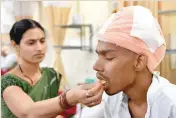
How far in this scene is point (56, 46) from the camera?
316 centimetres

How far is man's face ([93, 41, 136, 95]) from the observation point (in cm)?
104

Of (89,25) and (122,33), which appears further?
(89,25)

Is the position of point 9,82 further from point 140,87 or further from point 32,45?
point 140,87

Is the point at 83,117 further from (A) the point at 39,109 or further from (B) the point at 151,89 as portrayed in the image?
(B) the point at 151,89

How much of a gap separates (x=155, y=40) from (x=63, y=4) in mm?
2203

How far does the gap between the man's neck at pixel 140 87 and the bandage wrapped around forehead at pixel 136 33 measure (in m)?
0.06

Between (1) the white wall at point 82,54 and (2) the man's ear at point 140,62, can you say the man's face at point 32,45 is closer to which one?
(2) the man's ear at point 140,62

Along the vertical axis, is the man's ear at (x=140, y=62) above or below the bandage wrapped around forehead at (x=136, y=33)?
below

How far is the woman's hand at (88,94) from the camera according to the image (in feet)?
3.40

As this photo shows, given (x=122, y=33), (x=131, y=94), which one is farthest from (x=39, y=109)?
(x=122, y=33)

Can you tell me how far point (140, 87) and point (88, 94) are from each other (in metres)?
0.21

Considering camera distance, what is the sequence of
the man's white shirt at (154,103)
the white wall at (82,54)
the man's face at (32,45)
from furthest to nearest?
1. the white wall at (82,54)
2. the man's face at (32,45)
3. the man's white shirt at (154,103)

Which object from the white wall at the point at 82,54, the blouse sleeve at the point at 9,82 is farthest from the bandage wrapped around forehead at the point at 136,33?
the white wall at the point at 82,54

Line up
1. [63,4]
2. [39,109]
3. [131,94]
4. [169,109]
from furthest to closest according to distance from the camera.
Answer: [63,4] → [39,109] → [131,94] → [169,109]
